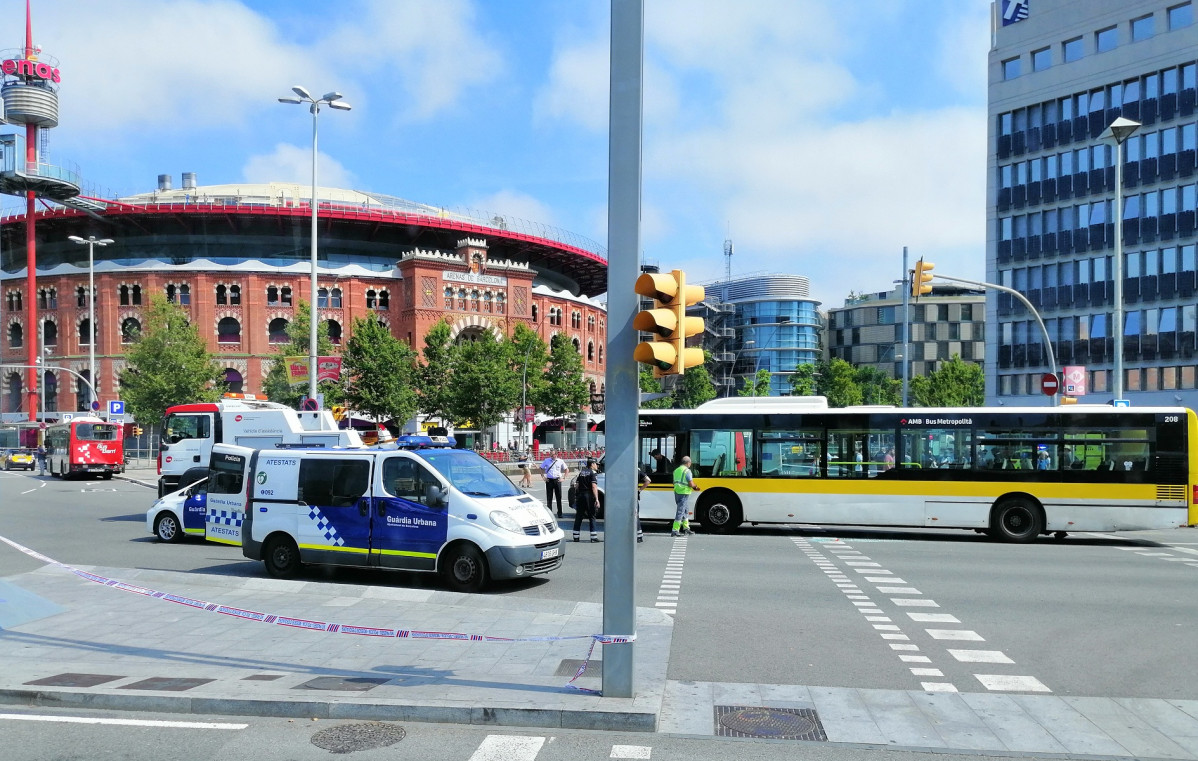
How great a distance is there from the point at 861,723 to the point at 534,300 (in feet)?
229

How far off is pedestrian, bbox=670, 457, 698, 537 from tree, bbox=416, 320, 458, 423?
4144 centimetres

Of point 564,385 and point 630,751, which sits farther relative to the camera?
point 564,385

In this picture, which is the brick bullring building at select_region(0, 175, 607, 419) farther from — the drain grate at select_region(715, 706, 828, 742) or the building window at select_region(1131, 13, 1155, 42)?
the drain grate at select_region(715, 706, 828, 742)

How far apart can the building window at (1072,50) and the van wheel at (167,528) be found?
168ft

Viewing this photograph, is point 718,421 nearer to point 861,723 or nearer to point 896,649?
point 896,649

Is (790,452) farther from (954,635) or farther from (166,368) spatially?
(166,368)

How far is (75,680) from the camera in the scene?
24.0ft

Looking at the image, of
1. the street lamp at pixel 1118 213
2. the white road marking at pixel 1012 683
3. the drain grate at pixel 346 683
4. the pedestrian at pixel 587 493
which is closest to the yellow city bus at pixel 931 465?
the pedestrian at pixel 587 493

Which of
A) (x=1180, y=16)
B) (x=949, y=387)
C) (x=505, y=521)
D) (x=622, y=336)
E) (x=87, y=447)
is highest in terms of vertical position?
(x=1180, y=16)

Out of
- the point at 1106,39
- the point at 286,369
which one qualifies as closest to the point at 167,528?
the point at 286,369

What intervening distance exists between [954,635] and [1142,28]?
162ft

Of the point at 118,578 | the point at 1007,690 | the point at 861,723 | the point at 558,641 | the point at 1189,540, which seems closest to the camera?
the point at 861,723

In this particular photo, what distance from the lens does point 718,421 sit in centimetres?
2009

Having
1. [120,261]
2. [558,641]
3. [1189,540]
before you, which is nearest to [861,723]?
[558,641]
